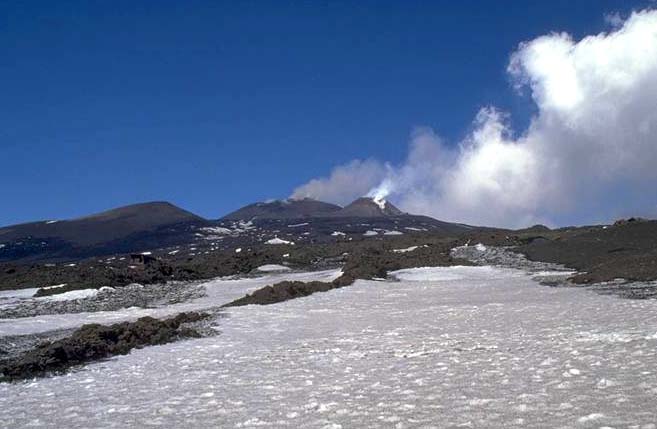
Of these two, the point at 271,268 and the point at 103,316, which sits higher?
the point at 271,268

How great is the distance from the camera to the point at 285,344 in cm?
1781

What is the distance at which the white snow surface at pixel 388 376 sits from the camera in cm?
930

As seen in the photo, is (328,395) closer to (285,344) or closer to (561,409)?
(561,409)

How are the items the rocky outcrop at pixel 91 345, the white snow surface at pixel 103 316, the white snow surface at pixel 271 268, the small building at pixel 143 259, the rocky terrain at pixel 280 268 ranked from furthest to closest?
the white snow surface at pixel 271 268 → the small building at pixel 143 259 → the rocky terrain at pixel 280 268 → the white snow surface at pixel 103 316 → the rocky outcrop at pixel 91 345

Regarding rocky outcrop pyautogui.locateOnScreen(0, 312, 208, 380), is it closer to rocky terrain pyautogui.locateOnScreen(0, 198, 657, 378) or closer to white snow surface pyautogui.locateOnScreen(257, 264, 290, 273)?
rocky terrain pyautogui.locateOnScreen(0, 198, 657, 378)

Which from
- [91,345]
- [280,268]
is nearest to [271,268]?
[280,268]

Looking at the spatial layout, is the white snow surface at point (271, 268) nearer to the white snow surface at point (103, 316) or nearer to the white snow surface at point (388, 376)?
the white snow surface at point (103, 316)

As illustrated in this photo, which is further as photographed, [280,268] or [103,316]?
[280,268]

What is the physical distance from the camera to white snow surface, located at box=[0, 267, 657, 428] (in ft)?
30.5

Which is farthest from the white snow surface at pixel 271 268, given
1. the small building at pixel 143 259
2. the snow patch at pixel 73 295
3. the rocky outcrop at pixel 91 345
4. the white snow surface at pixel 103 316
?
the rocky outcrop at pixel 91 345

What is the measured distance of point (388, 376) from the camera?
1235cm

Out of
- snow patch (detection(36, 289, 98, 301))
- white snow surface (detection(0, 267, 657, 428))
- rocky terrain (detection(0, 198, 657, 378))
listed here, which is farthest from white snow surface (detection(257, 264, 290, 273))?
white snow surface (detection(0, 267, 657, 428))

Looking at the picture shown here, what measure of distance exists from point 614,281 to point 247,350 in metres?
19.7

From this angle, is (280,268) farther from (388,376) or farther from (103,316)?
(388,376)
